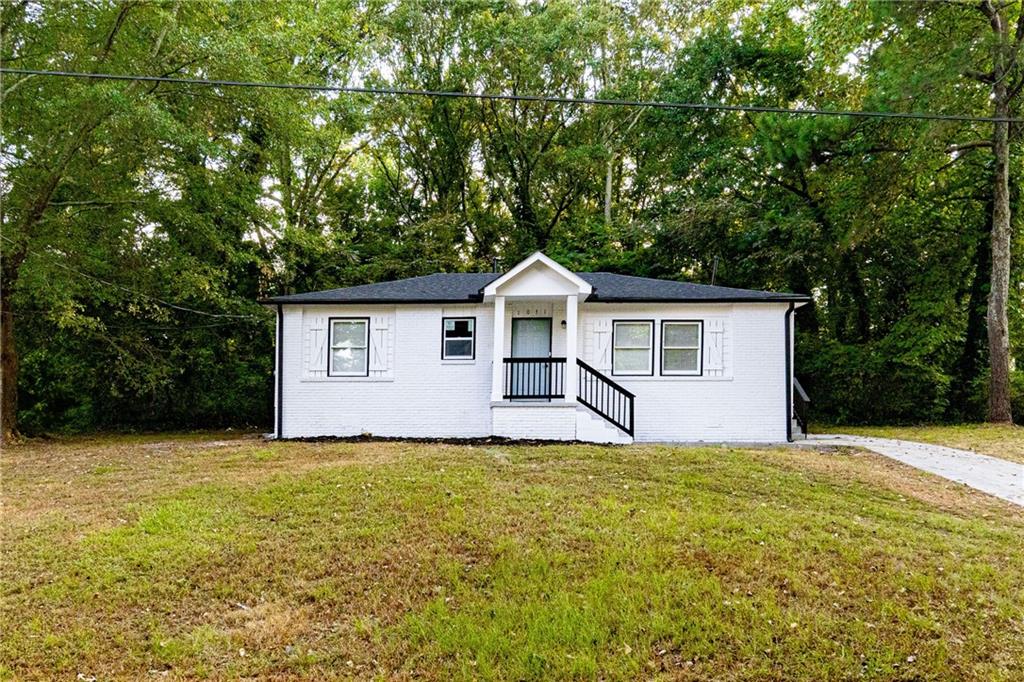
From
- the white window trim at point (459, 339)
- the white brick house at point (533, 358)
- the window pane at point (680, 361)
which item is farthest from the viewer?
the white window trim at point (459, 339)

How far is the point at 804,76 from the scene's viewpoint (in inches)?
719

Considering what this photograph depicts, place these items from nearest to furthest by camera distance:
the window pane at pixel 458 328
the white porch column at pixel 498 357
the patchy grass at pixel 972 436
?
the patchy grass at pixel 972 436
the white porch column at pixel 498 357
the window pane at pixel 458 328

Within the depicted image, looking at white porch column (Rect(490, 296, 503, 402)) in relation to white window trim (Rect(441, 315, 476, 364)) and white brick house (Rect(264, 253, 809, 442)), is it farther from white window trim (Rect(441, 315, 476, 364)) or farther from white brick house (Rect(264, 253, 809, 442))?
white window trim (Rect(441, 315, 476, 364))

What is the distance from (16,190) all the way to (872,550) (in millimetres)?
15061

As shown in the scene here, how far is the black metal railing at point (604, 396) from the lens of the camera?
11.4 metres

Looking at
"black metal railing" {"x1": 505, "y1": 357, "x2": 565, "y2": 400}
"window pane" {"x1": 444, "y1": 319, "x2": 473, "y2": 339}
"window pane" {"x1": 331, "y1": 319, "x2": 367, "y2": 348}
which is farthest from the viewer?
"window pane" {"x1": 331, "y1": 319, "x2": 367, "y2": 348}

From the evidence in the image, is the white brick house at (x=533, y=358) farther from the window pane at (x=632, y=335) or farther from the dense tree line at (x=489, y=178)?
the dense tree line at (x=489, y=178)

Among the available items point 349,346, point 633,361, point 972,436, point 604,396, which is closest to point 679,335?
point 633,361

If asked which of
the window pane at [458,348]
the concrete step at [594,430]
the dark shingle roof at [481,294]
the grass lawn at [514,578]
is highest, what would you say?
the dark shingle roof at [481,294]

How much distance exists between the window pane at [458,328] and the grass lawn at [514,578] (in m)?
5.13

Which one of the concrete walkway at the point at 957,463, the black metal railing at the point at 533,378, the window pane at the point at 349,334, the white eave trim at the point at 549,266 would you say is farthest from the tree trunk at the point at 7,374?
the concrete walkway at the point at 957,463

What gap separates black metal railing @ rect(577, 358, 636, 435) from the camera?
11422 millimetres

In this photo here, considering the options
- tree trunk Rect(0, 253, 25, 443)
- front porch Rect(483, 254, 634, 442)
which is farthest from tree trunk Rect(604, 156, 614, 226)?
tree trunk Rect(0, 253, 25, 443)

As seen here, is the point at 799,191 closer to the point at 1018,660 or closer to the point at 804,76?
the point at 804,76
